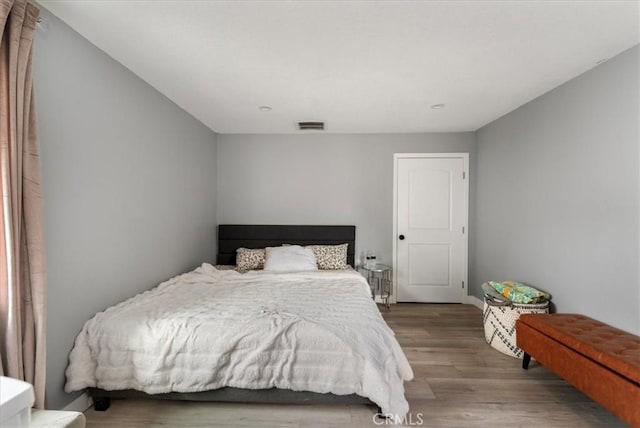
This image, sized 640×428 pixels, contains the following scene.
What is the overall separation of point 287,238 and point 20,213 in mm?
2881

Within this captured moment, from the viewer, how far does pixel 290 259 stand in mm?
3631

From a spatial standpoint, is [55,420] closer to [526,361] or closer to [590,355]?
[590,355]

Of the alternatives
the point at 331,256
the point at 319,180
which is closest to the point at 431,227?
the point at 331,256

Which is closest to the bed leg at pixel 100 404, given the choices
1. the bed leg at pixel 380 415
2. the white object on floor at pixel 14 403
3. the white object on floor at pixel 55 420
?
the white object on floor at pixel 55 420

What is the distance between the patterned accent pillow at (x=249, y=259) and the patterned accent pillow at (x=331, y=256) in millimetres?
654

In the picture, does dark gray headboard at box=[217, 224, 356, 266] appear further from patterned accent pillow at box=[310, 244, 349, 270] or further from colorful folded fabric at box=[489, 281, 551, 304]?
colorful folded fabric at box=[489, 281, 551, 304]

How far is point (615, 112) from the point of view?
7.04ft

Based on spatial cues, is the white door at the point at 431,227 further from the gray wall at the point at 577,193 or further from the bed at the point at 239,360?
the bed at the point at 239,360

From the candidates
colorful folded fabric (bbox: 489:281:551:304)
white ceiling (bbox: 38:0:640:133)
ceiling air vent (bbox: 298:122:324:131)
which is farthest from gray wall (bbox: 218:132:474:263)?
colorful folded fabric (bbox: 489:281:551:304)

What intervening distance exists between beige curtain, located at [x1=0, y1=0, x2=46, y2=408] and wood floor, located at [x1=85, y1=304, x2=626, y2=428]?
70 cm

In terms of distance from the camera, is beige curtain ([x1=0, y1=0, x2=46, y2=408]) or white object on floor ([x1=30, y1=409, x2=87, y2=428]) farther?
beige curtain ([x1=0, y1=0, x2=46, y2=408])

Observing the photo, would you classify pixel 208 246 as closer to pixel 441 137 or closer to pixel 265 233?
pixel 265 233

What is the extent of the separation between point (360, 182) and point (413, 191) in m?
0.73

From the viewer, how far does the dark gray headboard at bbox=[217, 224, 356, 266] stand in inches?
163
